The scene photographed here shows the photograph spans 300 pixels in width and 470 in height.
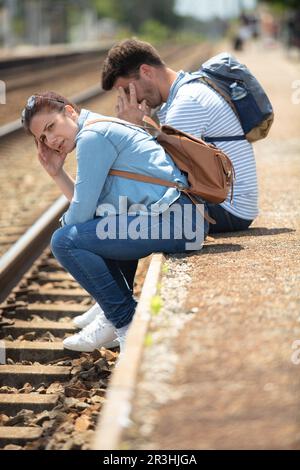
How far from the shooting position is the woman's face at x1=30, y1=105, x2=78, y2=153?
423 cm

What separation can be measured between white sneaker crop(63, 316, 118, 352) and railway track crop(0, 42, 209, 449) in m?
0.08

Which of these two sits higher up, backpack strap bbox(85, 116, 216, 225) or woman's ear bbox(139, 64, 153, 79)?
woman's ear bbox(139, 64, 153, 79)

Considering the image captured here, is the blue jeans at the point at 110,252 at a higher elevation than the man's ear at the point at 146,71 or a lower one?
lower

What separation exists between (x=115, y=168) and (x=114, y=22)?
375ft

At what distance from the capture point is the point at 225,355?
3082 mm

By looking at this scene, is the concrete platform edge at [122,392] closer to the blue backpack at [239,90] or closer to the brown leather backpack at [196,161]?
the brown leather backpack at [196,161]

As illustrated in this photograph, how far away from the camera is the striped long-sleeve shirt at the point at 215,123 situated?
4754mm

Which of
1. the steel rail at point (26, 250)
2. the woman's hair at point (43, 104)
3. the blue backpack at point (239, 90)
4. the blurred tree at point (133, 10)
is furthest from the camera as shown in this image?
the blurred tree at point (133, 10)

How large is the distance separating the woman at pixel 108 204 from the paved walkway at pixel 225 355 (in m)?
0.25

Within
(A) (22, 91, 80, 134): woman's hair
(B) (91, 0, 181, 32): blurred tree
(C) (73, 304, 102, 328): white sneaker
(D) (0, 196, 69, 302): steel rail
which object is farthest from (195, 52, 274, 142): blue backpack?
(B) (91, 0, 181, 32): blurred tree

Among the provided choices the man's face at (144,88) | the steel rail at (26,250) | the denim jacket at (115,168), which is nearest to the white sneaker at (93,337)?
the denim jacket at (115,168)

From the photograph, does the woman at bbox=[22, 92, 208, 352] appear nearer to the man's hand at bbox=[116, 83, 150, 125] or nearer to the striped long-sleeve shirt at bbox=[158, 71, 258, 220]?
the man's hand at bbox=[116, 83, 150, 125]

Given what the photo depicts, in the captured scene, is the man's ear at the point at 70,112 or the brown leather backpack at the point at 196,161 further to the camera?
the brown leather backpack at the point at 196,161
